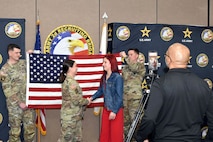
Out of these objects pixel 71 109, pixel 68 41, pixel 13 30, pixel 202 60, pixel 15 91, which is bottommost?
pixel 71 109

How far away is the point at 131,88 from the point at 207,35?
193 cm

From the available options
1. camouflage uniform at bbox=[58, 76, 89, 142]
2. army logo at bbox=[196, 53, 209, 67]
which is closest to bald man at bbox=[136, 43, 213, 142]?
camouflage uniform at bbox=[58, 76, 89, 142]

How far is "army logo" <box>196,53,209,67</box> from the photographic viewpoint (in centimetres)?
614

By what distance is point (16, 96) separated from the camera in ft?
15.8

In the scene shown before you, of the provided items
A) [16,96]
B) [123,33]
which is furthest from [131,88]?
[16,96]

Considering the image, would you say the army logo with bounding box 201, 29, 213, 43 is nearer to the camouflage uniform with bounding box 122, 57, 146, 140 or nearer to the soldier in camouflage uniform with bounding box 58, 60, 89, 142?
the camouflage uniform with bounding box 122, 57, 146, 140

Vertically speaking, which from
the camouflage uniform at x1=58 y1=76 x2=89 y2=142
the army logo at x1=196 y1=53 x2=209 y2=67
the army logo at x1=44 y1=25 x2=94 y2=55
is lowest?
the camouflage uniform at x1=58 y1=76 x2=89 y2=142

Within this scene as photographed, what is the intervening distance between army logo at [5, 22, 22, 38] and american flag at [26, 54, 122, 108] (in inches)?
23.2

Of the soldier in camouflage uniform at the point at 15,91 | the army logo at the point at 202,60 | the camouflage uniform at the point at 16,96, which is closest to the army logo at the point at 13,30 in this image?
the soldier in camouflage uniform at the point at 15,91

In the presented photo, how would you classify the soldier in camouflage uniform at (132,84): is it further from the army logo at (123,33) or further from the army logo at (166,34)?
the army logo at (166,34)

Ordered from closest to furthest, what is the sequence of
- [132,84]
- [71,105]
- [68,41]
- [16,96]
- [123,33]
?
1. [71,105]
2. [16,96]
3. [132,84]
4. [68,41]
5. [123,33]

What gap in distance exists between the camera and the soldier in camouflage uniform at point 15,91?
15.7 feet

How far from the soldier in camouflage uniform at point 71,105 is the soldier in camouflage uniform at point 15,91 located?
2.83ft

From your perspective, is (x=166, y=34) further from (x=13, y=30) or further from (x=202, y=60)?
(x=13, y=30)
